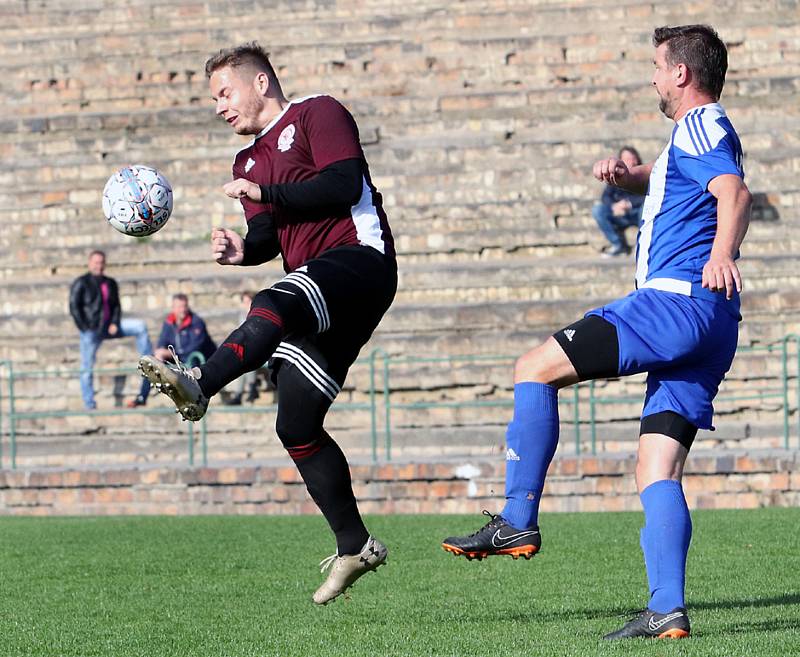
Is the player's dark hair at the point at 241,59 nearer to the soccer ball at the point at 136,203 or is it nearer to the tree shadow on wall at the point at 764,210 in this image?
the soccer ball at the point at 136,203

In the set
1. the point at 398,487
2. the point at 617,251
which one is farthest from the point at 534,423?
the point at 617,251

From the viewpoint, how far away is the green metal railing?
1493 centimetres

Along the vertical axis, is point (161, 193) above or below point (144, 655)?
above

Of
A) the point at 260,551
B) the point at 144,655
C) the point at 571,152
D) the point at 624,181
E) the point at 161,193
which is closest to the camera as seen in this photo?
the point at 144,655

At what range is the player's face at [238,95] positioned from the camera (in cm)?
688

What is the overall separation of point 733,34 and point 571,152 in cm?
381

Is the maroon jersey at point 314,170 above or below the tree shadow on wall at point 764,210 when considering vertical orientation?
below

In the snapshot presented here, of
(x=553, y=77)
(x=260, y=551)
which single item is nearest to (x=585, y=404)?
(x=260, y=551)

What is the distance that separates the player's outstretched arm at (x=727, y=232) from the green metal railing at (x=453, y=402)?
8948mm

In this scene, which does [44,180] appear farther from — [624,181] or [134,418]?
[624,181]

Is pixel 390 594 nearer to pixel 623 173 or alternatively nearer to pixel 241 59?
pixel 623 173

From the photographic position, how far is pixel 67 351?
747 inches

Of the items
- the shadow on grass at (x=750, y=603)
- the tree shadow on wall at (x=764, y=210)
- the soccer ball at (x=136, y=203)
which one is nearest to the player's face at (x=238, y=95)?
the soccer ball at (x=136, y=203)

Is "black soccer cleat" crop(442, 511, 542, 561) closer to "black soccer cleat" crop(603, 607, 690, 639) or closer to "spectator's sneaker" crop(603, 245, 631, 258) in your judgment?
"black soccer cleat" crop(603, 607, 690, 639)
